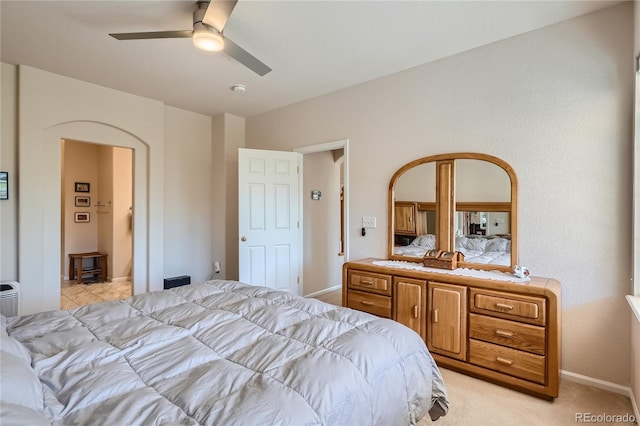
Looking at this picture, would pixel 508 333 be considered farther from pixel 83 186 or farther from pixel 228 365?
pixel 83 186

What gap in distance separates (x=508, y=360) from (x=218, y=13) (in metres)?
2.99

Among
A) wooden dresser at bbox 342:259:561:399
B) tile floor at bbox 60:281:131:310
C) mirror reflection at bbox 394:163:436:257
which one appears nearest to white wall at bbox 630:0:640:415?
wooden dresser at bbox 342:259:561:399

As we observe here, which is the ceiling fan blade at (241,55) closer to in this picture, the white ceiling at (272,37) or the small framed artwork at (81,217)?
the white ceiling at (272,37)

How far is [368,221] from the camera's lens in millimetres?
3441

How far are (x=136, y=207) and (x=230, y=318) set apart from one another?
2.97 meters

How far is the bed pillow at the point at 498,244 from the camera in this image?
259 centimetres

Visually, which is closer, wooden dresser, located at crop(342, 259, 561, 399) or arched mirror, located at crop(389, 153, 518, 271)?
wooden dresser, located at crop(342, 259, 561, 399)

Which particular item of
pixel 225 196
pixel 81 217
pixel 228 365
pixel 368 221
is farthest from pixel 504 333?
pixel 81 217

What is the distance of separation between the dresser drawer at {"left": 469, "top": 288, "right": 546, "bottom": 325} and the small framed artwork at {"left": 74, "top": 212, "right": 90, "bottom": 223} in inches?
256

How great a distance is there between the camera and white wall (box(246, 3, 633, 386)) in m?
2.17

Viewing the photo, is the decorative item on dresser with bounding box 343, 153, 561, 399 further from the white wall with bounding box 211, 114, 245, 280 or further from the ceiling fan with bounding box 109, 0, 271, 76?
the white wall with bounding box 211, 114, 245, 280

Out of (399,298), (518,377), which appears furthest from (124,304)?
(518,377)

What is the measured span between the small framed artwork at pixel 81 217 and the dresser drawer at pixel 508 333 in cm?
651

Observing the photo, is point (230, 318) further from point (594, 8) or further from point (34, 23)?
point (594, 8)
